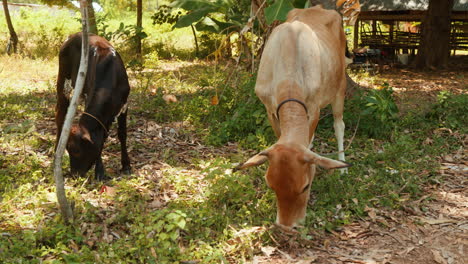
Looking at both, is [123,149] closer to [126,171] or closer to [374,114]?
[126,171]

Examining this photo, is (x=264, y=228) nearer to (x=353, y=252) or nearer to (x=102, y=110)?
(x=353, y=252)

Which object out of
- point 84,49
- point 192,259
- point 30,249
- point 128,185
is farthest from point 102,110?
point 192,259

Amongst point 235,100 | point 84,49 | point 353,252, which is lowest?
point 353,252

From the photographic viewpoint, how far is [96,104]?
5207 millimetres

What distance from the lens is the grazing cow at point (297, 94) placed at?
362 centimetres

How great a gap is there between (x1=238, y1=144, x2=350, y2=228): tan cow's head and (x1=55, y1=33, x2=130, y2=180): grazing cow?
2093mm

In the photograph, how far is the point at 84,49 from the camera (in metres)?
3.76

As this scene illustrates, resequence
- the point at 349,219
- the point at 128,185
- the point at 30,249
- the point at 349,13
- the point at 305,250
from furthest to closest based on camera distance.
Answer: the point at 349,13 < the point at 128,185 < the point at 349,219 < the point at 305,250 < the point at 30,249

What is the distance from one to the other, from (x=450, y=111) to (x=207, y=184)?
13.6 ft

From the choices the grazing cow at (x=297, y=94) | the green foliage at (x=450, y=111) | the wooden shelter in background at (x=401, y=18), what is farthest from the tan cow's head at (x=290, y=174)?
the wooden shelter in background at (x=401, y=18)

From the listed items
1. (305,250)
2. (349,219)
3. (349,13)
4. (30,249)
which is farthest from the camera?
(349,13)

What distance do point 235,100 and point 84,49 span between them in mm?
3707

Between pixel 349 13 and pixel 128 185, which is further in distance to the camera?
pixel 349 13

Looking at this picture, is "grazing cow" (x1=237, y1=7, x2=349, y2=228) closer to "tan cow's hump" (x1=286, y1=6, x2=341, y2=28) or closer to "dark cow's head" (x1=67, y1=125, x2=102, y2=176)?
"tan cow's hump" (x1=286, y1=6, x2=341, y2=28)
